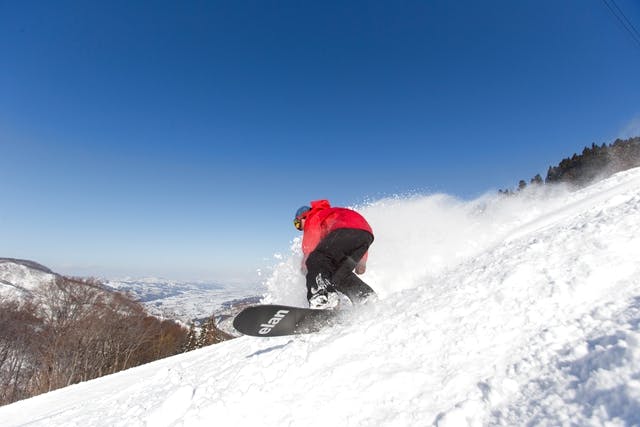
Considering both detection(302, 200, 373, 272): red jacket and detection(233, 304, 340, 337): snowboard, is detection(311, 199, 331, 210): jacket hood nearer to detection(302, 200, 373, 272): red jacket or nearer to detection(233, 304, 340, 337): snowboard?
detection(302, 200, 373, 272): red jacket

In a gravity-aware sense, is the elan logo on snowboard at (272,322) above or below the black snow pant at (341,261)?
below

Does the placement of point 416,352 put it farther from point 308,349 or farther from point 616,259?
point 616,259

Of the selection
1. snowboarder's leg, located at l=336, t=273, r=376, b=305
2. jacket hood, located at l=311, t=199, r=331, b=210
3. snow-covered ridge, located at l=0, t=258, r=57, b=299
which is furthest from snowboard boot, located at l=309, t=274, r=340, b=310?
snow-covered ridge, located at l=0, t=258, r=57, b=299

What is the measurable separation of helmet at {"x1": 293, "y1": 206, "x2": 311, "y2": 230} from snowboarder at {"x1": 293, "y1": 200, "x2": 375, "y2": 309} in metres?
0.35

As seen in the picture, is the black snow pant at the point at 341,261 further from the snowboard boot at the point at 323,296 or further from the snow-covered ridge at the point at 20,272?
the snow-covered ridge at the point at 20,272

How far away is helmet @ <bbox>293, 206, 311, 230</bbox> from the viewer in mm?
5843

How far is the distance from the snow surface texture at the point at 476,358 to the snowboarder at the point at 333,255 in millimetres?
505

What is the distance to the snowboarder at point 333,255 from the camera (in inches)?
187

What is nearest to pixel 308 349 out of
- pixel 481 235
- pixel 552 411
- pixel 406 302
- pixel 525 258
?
pixel 406 302

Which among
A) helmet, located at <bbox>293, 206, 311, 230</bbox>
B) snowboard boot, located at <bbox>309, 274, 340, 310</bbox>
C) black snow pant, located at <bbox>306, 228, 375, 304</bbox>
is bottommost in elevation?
snowboard boot, located at <bbox>309, 274, 340, 310</bbox>

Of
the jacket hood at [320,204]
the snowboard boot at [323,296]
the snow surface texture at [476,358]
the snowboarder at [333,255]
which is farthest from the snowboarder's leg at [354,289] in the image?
the jacket hood at [320,204]

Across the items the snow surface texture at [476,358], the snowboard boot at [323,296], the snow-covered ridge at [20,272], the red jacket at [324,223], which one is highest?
the snow-covered ridge at [20,272]

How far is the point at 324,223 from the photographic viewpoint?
17.2 ft

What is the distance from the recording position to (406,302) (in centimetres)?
405
